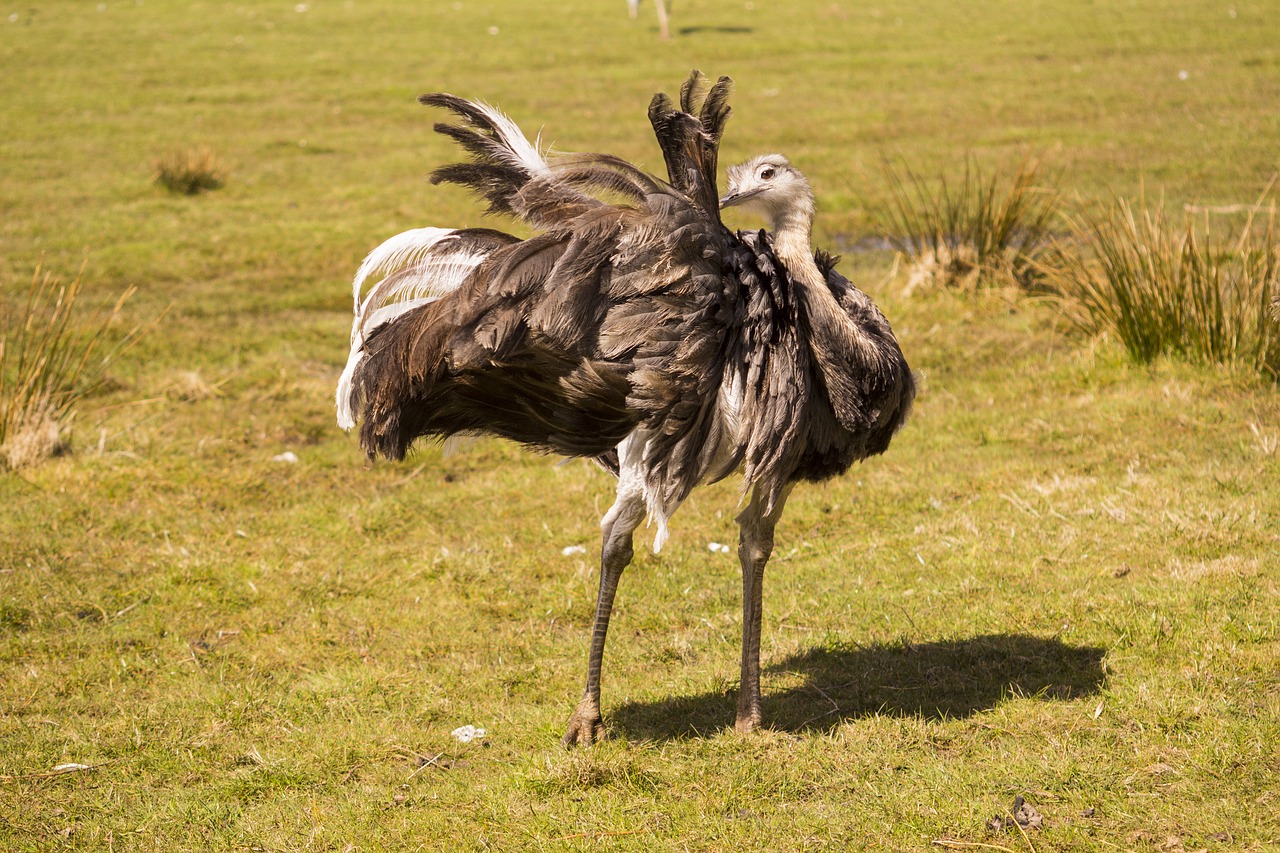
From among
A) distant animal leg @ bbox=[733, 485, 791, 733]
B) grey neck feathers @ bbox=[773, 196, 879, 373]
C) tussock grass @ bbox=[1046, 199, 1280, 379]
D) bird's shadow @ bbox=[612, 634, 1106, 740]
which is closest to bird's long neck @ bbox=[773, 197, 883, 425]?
grey neck feathers @ bbox=[773, 196, 879, 373]

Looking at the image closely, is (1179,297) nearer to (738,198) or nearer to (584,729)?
(738,198)

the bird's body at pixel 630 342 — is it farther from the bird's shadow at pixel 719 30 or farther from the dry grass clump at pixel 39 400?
the bird's shadow at pixel 719 30

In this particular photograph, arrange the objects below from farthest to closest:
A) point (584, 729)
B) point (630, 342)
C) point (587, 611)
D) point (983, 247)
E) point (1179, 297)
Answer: point (983, 247) < point (1179, 297) < point (587, 611) < point (584, 729) < point (630, 342)

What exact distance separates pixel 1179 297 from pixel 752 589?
19.0ft

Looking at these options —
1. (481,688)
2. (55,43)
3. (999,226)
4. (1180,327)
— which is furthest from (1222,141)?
(55,43)

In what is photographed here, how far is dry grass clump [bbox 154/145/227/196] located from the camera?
57.8 ft

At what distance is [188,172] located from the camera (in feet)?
57.9

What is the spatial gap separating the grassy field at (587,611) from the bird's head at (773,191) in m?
2.37

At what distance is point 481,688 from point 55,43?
25.7 metres

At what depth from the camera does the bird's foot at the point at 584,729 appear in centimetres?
605

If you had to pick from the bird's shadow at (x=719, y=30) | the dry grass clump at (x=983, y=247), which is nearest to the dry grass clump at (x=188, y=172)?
the dry grass clump at (x=983, y=247)

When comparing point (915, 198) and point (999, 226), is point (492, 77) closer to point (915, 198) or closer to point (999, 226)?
point (915, 198)

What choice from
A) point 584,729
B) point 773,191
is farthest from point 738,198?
point 584,729

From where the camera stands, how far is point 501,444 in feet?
34.5
